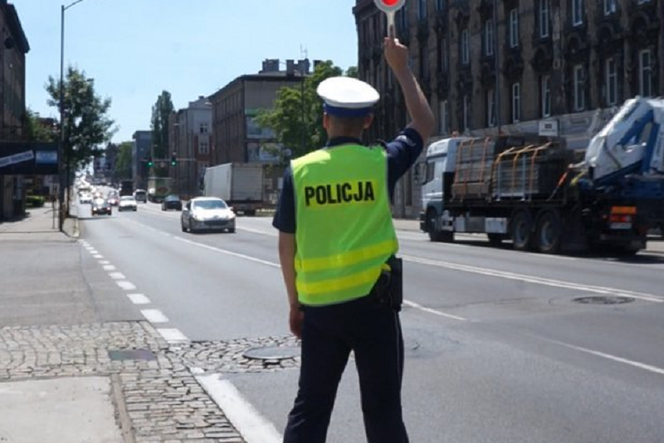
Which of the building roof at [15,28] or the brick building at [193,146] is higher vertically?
the building roof at [15,28]

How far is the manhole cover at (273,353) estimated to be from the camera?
34.0 ft

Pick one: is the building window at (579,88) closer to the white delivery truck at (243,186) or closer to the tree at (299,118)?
the white delivery truck at (243,186)

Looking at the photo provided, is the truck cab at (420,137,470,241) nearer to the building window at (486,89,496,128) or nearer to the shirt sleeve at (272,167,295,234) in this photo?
the building window at (486,89,496,128)

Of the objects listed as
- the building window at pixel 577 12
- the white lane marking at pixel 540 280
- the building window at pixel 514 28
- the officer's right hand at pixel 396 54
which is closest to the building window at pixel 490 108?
the building window at pixel 514 28

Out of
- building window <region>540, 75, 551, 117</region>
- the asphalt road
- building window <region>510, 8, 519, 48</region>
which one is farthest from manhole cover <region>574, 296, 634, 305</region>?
building window <region>510, 8, 519, 48</region>

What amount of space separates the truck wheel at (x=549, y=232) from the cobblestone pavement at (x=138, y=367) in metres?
14.8

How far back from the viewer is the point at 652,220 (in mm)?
24031

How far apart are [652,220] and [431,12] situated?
118 feet

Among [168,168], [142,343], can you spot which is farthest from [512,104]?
[168,168]

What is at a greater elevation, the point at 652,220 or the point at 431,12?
the point at 431,12

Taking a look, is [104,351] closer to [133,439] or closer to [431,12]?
[133,439]

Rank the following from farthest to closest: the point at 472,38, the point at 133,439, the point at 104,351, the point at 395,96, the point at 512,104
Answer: the point at 395,96
the point at 472,38
the point at 512,104
the point at 104,351
the point at 133,439

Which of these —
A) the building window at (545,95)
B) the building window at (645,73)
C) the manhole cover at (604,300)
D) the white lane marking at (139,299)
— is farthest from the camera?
the building window at (545,95)

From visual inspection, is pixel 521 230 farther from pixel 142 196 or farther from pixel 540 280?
pixel 142 196
